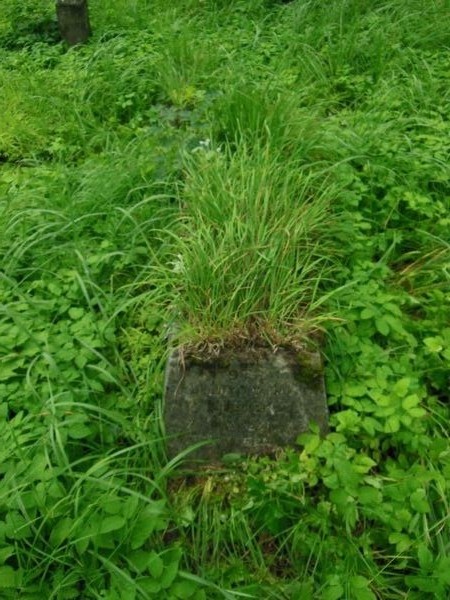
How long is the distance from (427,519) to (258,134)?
6.31 ft

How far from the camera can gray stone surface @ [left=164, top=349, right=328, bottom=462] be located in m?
1.84

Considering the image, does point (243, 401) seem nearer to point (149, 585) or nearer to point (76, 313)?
point (149, 585)

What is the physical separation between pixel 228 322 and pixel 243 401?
268 millimetres

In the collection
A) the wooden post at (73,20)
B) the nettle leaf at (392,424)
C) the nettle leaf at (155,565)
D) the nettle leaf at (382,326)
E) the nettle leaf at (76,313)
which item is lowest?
the nettle leaf at (392,424)

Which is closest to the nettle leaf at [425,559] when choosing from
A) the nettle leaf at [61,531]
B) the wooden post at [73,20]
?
the nettle leaf at [61,531]

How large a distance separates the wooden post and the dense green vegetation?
135 centimetres

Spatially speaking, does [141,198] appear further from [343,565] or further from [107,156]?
[343,565]

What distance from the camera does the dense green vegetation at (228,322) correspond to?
1.63 meters

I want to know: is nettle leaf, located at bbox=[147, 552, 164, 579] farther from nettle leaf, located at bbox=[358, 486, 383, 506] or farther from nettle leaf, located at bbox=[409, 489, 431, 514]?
nettle leaf, located at bbox=[409, 489, 431, 514]

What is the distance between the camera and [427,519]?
1729 millimetres

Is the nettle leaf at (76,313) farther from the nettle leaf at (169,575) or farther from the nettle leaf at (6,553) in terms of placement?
the nettle leaf at (169,575)

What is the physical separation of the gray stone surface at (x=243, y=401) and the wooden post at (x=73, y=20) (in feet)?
12.3

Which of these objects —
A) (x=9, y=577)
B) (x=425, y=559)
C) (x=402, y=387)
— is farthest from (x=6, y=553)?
(x=402, y=387)

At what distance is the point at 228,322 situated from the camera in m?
1.89
